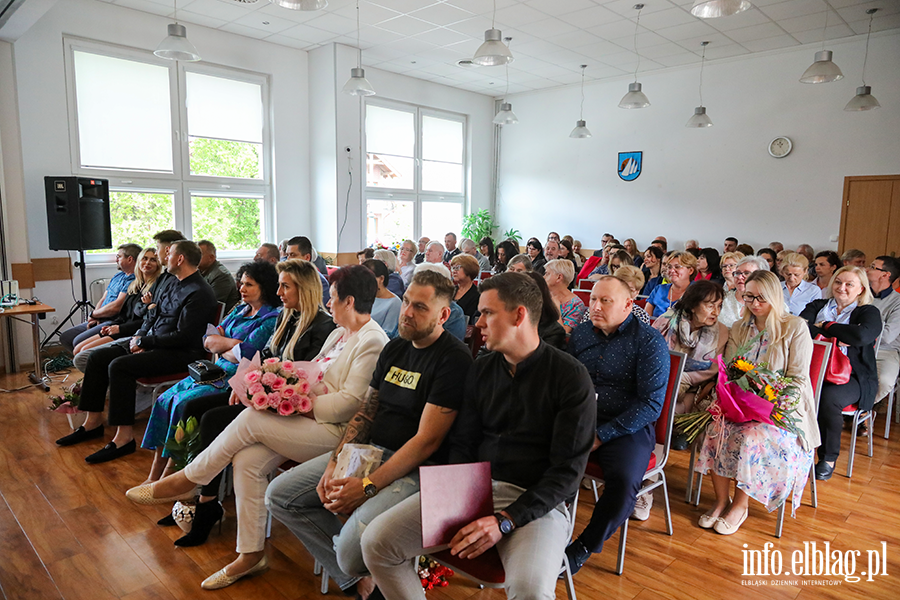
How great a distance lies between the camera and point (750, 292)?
10.4 feet

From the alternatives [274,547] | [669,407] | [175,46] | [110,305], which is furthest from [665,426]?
[175,46]

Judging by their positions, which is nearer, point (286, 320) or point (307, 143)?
point (286, 320)

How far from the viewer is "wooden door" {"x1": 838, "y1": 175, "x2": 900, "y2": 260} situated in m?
7.41

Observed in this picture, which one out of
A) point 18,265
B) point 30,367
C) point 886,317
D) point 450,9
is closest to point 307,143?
point 450,9

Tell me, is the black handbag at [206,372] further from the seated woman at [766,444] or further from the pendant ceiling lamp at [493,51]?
the pendant ceiling lamp at [493,51]

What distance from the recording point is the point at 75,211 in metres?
5.86

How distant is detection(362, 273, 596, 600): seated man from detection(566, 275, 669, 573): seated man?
1.90ft

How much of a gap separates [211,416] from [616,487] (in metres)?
2.01

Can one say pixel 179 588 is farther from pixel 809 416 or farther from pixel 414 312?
pixel 809 416

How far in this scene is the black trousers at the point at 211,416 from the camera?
275 cm

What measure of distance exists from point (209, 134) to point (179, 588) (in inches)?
266

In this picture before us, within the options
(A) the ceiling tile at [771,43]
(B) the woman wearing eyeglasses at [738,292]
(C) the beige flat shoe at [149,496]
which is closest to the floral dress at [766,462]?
(B) the woman wearing eyeglasses at [738,292]

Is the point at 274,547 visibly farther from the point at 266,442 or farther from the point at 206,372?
the point at 206,372

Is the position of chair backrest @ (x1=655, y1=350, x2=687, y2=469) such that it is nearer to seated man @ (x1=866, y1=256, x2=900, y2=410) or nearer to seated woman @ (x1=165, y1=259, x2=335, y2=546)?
seated woman @ (x1=165, y1=259, x2=335, y2=546)
